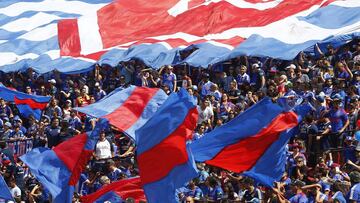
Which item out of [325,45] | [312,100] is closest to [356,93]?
[312,100]

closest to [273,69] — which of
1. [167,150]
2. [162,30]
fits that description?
[162,30]

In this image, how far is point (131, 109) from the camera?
84.1 feet

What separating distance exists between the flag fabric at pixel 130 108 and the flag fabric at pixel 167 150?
295 centimetres

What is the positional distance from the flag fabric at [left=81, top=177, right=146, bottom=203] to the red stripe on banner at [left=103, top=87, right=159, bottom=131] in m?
1.70

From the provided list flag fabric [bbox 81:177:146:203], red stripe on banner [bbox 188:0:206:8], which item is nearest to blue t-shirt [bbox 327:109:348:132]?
flag fabric [bbox 81:177:146:203]

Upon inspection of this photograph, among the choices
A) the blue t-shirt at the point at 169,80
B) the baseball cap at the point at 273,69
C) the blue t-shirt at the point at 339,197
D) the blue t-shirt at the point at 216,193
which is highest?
the blue t-shirt at the point at 339,197

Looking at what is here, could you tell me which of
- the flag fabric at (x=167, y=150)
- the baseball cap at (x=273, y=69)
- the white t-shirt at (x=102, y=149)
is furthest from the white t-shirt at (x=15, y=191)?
the flag fabric at (x=167, y=150)

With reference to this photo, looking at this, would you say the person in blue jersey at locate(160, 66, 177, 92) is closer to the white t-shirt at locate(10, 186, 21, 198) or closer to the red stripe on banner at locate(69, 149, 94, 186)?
the white t-shirt at locate(10, 186, 21, 198)

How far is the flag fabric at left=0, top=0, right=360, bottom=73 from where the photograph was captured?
31750 millimetres

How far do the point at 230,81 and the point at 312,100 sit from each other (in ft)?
12.8

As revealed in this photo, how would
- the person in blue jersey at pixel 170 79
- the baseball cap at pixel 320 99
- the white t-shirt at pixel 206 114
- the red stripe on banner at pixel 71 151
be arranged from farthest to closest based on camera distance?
the person in blue jersey at pixel 170 79 → the white t-shirt at pixel 206 114 → the baseball cap at pixel 320 99 → the red stripe on banner at pixel 71 151

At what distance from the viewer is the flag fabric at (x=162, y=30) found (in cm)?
3175

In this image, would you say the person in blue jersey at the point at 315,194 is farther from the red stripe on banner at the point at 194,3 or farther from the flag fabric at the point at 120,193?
the red stripe on banner at the point at 194,3

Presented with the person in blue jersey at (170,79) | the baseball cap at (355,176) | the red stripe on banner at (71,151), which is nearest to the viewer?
the baseball cap at (355,176)
